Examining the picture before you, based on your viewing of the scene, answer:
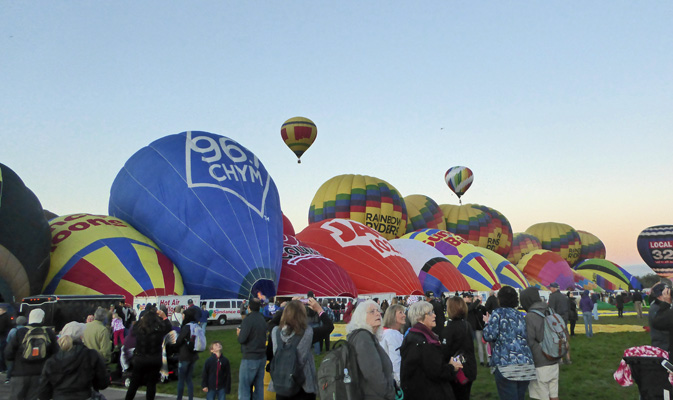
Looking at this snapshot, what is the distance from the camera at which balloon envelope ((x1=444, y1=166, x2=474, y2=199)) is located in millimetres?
55375

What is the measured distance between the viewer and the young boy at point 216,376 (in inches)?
289

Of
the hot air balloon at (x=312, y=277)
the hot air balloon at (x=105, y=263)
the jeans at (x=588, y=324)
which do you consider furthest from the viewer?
the hot air balloon at (x=312, y=277)

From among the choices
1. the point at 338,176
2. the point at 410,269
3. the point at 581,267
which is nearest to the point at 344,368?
the point at 410,269

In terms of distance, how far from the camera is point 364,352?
412cm

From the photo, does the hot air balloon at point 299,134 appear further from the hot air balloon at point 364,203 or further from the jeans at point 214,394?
the jeans at point 214,394

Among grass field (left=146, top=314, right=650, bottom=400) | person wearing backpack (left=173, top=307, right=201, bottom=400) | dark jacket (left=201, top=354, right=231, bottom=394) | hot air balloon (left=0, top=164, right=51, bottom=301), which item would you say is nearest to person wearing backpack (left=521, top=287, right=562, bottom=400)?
grass field (left=146, top=314, right=650, bottom=400)

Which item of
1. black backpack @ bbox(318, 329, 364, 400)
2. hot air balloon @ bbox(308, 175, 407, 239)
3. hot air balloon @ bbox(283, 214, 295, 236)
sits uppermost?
hot air balloon @ bbox(308, 175, 407, 239)

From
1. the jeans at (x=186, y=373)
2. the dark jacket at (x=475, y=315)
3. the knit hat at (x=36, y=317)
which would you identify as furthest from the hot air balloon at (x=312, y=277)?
the knit hat at (x=36, y=317)

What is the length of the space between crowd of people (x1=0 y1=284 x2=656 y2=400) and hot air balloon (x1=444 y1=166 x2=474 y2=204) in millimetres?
48078

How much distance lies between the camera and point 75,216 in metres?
22.7

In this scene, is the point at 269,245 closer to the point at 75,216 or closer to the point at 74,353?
the point at 75,216

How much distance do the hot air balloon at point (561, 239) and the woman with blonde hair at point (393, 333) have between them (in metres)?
65.4

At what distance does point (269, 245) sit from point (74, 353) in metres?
17.8

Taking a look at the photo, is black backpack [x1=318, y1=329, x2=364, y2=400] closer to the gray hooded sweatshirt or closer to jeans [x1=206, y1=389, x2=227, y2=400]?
the gray hooded sweatshirt
